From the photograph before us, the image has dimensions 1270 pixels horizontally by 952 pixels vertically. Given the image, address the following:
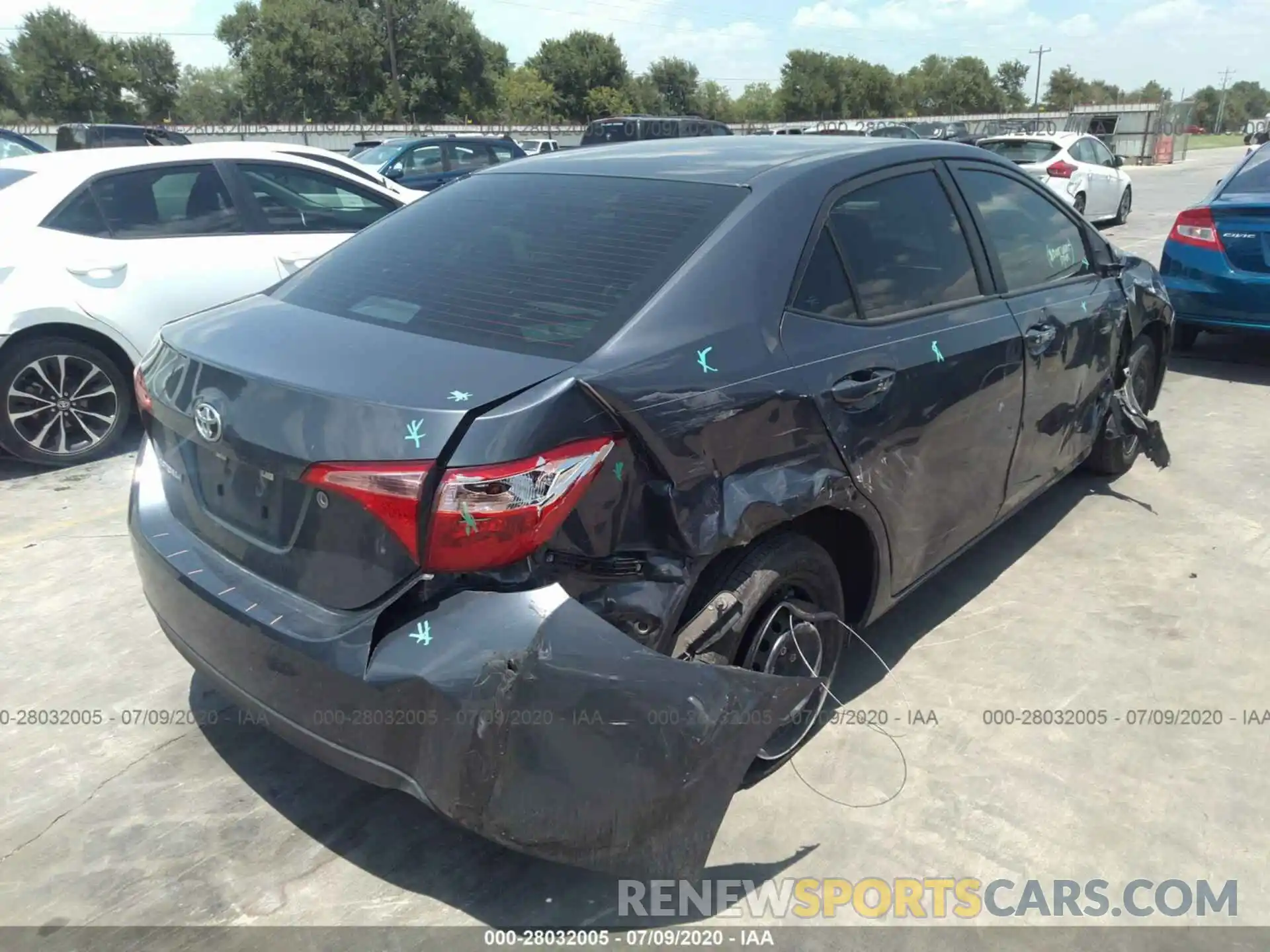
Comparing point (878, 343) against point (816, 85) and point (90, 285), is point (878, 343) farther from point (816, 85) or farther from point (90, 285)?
point (816, 85)

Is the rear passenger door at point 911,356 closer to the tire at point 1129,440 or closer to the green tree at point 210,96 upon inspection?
the tire at point 1129,440

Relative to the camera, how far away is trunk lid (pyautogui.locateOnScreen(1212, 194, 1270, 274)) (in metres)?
6.68

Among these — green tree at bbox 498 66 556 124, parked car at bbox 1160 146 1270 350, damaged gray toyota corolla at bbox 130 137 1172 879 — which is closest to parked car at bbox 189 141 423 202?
damaged gray toyota corolla at bbox 130 137 1172 879

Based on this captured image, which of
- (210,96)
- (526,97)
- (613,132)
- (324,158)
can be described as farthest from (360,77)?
(324,158)

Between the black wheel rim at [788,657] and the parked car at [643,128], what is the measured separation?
763 inches

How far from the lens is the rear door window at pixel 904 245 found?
3006 millimetres

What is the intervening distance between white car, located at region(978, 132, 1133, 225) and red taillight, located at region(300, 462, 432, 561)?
14471 millimetres

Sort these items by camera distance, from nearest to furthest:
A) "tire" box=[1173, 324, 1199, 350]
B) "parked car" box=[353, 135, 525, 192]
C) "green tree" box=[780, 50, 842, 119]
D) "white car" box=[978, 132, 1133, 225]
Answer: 1. "tire" box=[1173, 324, 1199, 350]
2. "parked car" box=[353, 135, 525, 192]
3. "white car" box=[978, 132, 1133, 225]
4. "green tree" box=[780, 50, 842, 119]

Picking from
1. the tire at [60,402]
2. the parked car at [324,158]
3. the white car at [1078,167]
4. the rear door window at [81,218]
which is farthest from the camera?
the white car at [1078,167]

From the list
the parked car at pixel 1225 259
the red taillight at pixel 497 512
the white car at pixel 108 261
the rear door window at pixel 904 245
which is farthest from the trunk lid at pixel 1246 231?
the red taillight at pixel 497 512

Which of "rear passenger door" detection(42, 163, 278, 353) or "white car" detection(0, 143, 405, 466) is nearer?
"white car" detection(0, 143, 405, 466)

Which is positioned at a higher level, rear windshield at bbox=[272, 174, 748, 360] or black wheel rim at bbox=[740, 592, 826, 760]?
rear windshield at bbox=[272, 174, 748, 360]

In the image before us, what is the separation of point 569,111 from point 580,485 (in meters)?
79.7

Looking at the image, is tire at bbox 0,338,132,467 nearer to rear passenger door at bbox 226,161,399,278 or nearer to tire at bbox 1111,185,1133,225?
rear passenger door at bbox 226,161,399,278
